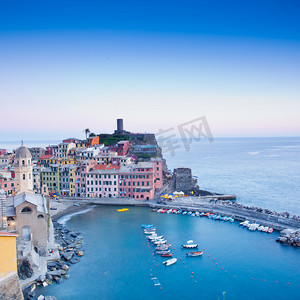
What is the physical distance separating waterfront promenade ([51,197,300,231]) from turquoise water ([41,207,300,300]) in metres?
2.59

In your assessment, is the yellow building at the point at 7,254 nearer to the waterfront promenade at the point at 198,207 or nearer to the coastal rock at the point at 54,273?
the coastal rock at the point at 54,273

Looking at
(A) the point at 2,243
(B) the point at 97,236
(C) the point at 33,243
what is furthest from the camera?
(B) the point at 97,236

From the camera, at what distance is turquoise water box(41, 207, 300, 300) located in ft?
70.4

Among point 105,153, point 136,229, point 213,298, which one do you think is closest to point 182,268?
point 213,298

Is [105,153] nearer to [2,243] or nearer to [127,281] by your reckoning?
[127,281]

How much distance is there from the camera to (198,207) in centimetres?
4166

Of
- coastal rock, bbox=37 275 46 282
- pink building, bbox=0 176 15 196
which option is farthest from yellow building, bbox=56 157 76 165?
coastal rock, bbox=37 275 46 282

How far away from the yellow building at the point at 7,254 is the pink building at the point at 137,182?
2891cm

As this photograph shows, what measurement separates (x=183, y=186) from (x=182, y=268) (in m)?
28.3

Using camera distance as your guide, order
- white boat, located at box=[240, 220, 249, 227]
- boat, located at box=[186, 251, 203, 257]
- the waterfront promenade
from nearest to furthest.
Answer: boat, located at box=[186, 251, 203, 257], the waterfront promenade, white boat, located at box=[240, 220, 249, 227]

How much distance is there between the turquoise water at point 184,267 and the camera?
21.5 m

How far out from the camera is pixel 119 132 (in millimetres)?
87188

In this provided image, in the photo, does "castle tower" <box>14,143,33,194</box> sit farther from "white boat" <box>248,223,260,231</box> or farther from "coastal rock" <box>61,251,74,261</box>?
"white boat" <box>248,223,260,231</box>

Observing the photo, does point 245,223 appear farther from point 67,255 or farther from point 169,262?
point 67,255
